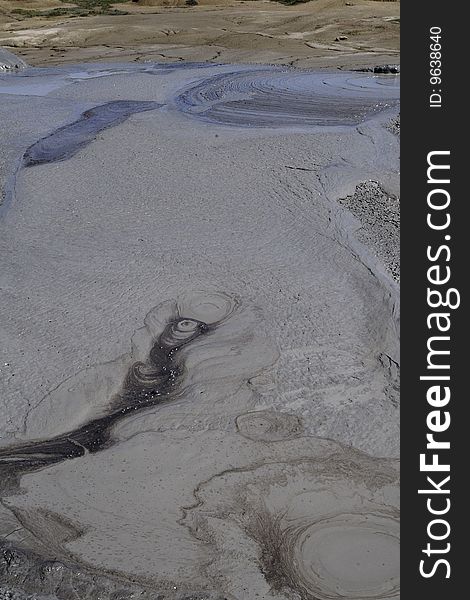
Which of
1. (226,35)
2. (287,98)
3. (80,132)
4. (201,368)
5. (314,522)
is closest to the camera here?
(314,522)

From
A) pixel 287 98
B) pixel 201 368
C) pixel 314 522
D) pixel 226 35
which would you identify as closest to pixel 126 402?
pixel 201 368

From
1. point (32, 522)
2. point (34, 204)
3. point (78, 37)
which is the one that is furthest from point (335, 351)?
point (78, 37)

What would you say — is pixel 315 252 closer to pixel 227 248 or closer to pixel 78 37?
pixel 227 248

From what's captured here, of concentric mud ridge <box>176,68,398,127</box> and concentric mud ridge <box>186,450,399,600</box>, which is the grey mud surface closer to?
concentric mud ridge <box>186,450,399,600</box>

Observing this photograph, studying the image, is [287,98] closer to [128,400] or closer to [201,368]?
[201,368]

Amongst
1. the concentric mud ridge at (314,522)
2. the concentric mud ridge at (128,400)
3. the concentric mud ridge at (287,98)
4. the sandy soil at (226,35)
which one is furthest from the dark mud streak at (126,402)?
the sandy soil at (226,35)

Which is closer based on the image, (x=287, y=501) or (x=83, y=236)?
(x=287, y=501)
